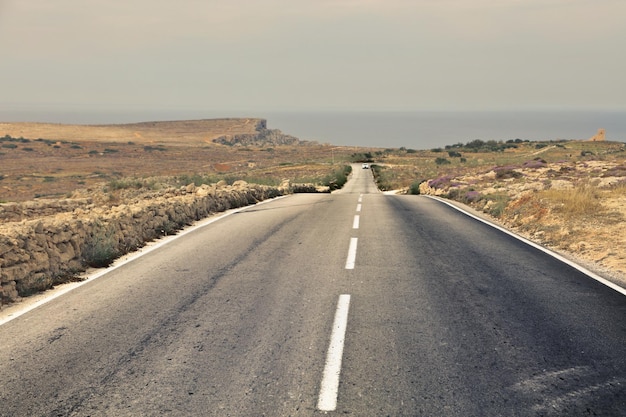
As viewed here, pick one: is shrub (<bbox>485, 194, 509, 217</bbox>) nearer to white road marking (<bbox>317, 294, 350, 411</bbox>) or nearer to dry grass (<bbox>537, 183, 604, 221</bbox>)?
dry grass (<bbox>537, 183, 604, 221</bbox>)

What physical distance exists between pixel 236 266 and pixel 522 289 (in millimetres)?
4881

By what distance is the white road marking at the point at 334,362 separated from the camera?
398cm

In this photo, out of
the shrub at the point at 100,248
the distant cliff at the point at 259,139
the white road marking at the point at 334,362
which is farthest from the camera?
the distant cliff at the point at 259,139

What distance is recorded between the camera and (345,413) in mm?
3789

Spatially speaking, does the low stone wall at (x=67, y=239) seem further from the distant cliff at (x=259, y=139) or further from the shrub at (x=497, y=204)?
the distant cliff at (x=259, y=139)

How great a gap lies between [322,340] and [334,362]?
569 millimetres

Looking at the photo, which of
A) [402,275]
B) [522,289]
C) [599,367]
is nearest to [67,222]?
[402,275]

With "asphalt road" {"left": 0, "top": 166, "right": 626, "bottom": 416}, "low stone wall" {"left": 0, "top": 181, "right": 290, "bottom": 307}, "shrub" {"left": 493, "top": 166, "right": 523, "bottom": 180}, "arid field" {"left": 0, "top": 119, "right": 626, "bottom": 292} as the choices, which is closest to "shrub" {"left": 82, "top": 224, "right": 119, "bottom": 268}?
"low stone wall" {"left": 0, "top": 181, "right": 290, "bottom": 307}

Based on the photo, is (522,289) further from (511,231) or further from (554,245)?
(511,231)

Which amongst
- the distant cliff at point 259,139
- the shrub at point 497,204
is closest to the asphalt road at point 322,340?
the shrub at point 497,204

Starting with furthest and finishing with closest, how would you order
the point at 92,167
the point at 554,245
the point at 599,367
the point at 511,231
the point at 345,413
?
the point at 92,167 < the point at 511,231 < the point at 554,245 < the point at 599,367 < the point at 345,413

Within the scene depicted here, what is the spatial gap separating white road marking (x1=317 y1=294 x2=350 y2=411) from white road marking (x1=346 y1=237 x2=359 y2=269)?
7.37 feet

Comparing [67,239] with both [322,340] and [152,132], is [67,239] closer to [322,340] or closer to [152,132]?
[322,340]

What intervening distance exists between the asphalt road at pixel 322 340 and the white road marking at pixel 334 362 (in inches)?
0.8
